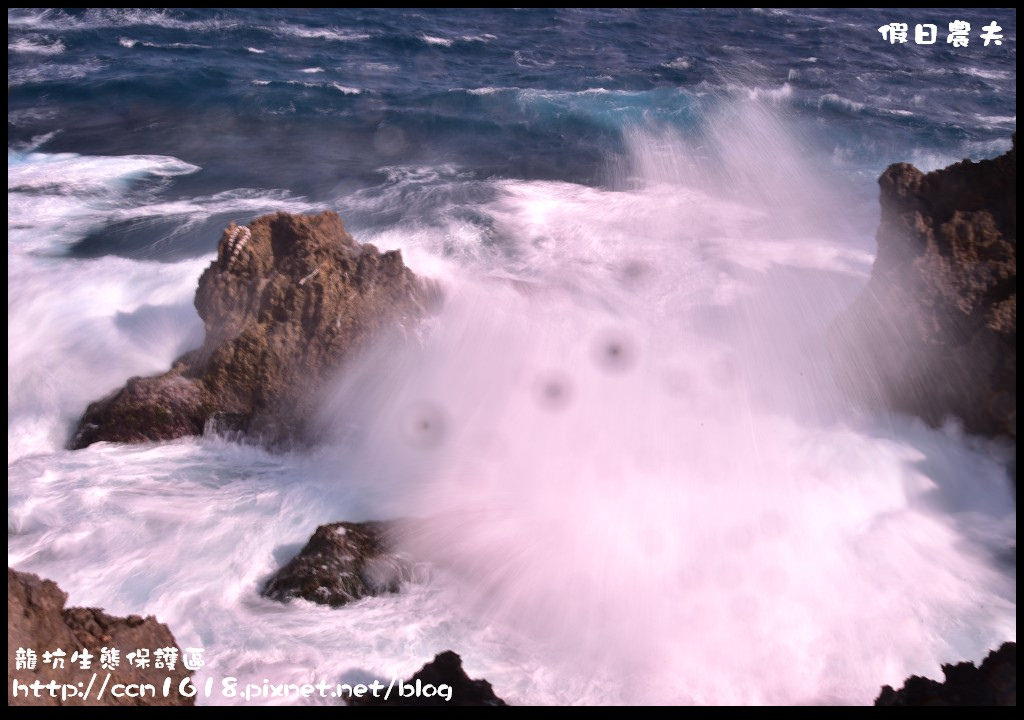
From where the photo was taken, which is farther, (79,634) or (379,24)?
(379,24)

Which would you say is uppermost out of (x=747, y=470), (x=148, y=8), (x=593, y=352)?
(x=148, y=8)

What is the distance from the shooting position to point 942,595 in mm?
6453

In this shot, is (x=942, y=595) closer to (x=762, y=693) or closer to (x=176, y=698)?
(x=762, y=693)

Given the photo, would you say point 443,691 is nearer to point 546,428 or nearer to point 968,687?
point 546,428

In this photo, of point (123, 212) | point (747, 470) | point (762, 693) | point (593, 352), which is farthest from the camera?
point (123, 212)

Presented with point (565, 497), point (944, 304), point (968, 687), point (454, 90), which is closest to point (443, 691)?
point (565, 497)

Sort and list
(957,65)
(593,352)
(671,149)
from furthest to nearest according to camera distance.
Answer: (957,65) → (671,149) → (593,352)

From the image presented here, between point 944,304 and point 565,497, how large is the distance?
457 centimetres

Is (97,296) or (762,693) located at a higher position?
(97,296)

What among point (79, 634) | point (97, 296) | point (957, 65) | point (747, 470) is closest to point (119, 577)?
point (79, 634)

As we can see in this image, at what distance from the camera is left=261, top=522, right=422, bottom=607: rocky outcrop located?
20.6 feet

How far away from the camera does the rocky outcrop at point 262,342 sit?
7949 millimetres

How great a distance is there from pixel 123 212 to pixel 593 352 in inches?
377

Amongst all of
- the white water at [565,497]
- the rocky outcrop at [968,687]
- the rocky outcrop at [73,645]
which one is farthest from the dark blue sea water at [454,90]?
the rocky outcrop at [968,687]
